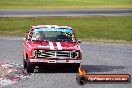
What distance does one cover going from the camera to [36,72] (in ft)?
61.3

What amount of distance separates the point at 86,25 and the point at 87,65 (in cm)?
2499

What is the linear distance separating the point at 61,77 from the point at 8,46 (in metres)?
13.4

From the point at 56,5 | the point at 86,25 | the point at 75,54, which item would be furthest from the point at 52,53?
the point at 56,5

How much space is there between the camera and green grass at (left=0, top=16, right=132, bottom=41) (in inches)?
1566

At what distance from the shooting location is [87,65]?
71.0 ft

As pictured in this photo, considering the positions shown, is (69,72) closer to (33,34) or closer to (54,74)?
(54,74)

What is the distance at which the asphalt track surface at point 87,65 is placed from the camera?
51.1ft

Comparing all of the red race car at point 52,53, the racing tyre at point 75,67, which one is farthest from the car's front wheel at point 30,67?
the racing tyre at point 75,67

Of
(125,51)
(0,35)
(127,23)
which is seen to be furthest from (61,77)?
(127,23)

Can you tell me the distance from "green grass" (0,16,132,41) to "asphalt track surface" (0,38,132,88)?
855 cm

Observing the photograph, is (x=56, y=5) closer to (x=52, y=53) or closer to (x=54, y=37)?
(x=54, y=37)

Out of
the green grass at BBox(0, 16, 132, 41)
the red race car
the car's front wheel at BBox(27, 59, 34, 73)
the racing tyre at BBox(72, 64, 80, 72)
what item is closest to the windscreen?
the red race car

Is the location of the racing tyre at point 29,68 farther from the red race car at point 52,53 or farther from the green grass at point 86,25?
the green grass at point 86,25

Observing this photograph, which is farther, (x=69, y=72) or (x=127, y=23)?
(x=127, y=23)
